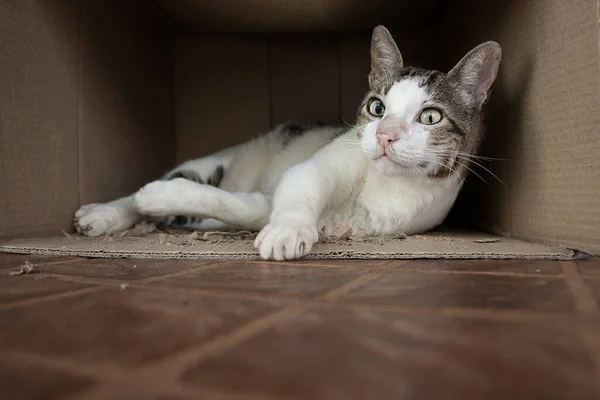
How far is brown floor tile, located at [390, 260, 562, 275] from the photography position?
0.91 meters

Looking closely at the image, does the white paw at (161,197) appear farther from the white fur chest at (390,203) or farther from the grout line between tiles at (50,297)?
the grout line between tiles at (50,297)

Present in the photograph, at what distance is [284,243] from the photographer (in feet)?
3.22

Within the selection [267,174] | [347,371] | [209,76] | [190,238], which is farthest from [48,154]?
[347,371]

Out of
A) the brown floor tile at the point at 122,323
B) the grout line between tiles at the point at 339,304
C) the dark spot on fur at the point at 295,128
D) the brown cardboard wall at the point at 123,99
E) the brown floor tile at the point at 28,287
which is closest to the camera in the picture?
the brown floor tile at the point at 122,323

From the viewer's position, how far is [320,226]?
1321 millimetres

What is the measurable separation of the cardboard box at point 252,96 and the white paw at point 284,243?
0.25 feet

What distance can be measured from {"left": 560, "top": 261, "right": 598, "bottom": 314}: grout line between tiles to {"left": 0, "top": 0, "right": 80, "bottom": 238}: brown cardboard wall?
51.7 inches

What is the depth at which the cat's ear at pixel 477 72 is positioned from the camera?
1.33 meters

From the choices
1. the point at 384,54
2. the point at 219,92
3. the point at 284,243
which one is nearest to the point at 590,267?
the point at 284,243

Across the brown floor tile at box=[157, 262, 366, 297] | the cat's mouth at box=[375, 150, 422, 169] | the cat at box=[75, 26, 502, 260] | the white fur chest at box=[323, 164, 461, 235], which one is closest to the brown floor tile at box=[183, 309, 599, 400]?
the brown floor tile at box=[157, 262, 366, 297]

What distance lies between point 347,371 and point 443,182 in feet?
3.29

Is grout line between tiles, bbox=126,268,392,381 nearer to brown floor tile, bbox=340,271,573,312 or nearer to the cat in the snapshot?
brown floor tile, bbox=340,271,573,312

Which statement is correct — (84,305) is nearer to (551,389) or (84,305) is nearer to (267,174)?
(551,389)

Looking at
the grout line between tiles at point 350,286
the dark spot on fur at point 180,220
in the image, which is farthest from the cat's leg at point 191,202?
the grout line between tiles at point 350,286
